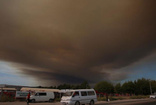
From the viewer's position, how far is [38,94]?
30.0 metres

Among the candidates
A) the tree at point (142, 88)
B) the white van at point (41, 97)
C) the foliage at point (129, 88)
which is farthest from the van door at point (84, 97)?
the foliage at point (129, 88)

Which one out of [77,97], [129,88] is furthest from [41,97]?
[129,88]

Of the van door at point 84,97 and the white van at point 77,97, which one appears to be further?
the van door at point 84,97

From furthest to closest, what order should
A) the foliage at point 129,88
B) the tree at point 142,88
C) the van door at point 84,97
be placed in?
1. the foliage at point 129,88
2. the tree at point 142,88
3. the van door at point 84,97

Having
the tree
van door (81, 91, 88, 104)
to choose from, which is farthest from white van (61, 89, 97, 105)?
the tree

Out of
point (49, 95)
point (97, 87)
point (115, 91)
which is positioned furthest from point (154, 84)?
point (49, 95)

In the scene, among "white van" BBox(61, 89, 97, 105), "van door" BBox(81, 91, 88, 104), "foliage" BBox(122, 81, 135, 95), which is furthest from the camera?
"foliage" BBox(122, 81, 135, 95)

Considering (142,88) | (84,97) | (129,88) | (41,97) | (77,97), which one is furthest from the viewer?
(129,88)

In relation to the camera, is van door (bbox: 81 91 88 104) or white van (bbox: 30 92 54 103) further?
white van (bbox: 30 92 54 103)

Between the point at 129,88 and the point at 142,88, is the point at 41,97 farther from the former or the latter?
the point at 142,88

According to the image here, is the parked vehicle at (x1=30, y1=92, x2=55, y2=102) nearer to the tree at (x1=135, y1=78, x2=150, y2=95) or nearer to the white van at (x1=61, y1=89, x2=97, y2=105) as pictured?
the white van at (x1=61, y1=89, x2=97, y2=105)

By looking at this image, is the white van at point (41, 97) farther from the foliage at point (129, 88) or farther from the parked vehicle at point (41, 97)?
the foliage at point (129, 88)

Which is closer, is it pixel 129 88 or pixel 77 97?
pixel 77 97

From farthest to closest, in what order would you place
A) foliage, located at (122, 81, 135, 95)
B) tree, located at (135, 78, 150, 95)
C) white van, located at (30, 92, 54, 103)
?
foliage, located at (122, 81, 135, 95) < tree, located at (135, 78, 150, 95) < white van, located at (30, 92, 54, 103)
